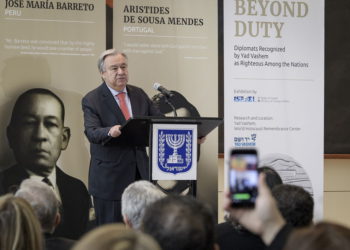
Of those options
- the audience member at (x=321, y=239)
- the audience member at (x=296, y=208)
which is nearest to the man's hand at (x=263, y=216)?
the audience member at (x=321, y=239)

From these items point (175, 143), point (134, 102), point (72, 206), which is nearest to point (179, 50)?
point (134, 102)

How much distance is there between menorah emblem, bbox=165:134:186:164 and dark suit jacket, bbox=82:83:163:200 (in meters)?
0.54

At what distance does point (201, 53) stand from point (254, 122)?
2.71ft

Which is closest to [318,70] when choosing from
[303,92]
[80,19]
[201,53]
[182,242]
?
[303,92]

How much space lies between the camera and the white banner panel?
20.5ft

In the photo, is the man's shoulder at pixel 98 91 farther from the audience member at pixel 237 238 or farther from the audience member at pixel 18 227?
the audience member at pixel 18 227

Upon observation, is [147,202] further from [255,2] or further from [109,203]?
[255,2]

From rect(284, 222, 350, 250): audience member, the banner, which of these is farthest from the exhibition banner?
rect(284, 222, 350, 250): audience member

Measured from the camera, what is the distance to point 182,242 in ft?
6.20

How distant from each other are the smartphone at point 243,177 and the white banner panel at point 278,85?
4463mm

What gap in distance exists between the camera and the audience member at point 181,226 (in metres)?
1.89

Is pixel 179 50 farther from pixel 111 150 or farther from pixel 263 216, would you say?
pixel 263 216

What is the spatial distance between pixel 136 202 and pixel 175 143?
1.37 meters

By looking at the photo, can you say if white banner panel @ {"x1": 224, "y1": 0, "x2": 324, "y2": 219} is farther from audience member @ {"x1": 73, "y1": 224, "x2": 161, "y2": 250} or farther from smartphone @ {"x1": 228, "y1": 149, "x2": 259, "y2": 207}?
audience member @ {"x1": 73, "y1": 224, "x2": 161, "y2": 250}
